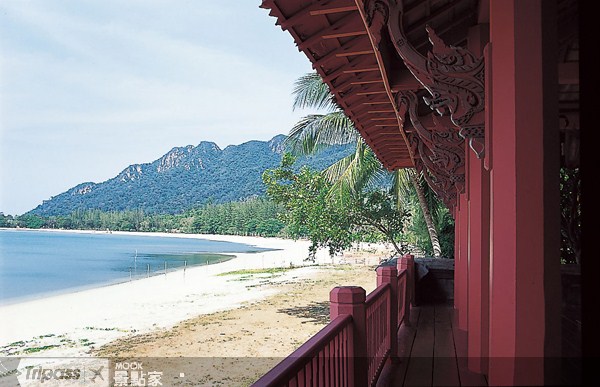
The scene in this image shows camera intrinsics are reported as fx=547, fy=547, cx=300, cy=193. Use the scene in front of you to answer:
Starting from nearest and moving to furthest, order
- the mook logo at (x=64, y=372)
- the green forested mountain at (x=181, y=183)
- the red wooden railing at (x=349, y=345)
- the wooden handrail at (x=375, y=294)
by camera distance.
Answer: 1. the red wooden railing at (x=349, y=345)
2. the wooden handrail at (x=375, y=294)
3. the mook logo at (x=64, y=372)
4. the green forested mountain at (x=181, y=183)

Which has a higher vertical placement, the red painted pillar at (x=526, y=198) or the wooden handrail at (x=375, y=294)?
the red painted pillar at (x=526, y=198)

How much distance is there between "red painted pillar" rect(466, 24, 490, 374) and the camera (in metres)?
4.32

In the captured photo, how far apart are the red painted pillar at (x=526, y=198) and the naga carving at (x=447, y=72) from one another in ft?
3.75

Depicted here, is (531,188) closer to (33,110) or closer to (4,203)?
(33,110)

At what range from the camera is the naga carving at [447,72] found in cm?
287

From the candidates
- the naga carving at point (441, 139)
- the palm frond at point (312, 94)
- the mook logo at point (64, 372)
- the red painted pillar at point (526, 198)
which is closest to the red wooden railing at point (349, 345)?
the red painted pillar at point (526, 198)

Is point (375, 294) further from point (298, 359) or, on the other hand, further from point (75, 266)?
point (75, 266)

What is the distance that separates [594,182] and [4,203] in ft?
593

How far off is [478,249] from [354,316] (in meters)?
1.51

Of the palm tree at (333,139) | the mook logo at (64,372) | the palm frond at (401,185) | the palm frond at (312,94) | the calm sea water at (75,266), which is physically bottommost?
the calm sea water at (75,266)

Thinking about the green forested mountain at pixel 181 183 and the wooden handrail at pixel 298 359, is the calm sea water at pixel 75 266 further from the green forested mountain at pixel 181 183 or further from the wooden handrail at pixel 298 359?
the green forested mountain at pixel 181 183

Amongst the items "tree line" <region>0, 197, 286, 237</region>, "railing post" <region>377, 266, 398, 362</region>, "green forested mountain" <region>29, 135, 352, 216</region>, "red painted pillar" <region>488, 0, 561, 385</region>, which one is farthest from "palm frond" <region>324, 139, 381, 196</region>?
"green forested mountain" <region>29, 135, 352, 216</region>

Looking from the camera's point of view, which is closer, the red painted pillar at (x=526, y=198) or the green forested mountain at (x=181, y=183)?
the red painted pillar at (x=526, y=198)

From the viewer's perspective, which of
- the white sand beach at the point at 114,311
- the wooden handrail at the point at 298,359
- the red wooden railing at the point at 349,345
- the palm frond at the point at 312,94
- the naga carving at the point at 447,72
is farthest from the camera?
the palm frond at the point at 312,94
